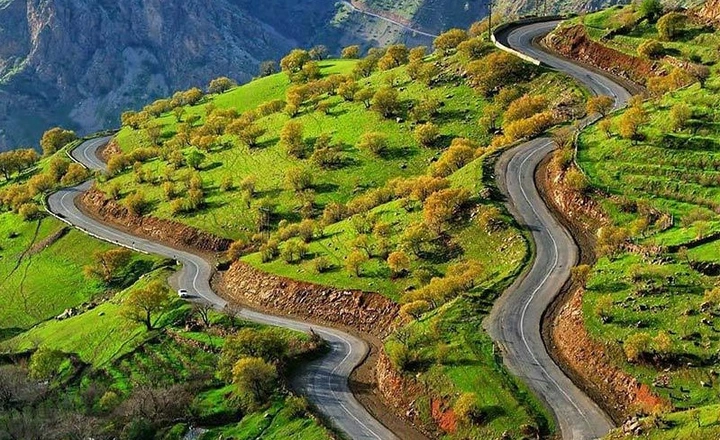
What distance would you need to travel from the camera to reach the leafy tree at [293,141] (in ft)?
450

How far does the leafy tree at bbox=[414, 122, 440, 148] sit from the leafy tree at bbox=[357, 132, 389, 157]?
676cm

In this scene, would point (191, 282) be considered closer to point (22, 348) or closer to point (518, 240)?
point (22, 348)

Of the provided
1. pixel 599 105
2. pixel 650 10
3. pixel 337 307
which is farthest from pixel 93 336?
pixel 650 10

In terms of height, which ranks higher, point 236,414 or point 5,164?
point 236,414

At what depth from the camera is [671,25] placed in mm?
124688

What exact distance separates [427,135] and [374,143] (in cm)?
1046

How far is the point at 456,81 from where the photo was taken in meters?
143

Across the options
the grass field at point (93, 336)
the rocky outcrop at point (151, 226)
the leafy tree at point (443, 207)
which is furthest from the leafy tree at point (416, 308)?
the rocky outcrop at point (151, 226)

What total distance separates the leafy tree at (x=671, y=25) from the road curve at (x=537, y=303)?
1896 cm

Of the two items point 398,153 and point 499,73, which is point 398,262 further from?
point 499,73

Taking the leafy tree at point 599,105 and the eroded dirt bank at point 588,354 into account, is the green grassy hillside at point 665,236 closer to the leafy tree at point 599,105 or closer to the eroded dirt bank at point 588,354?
the eroded dirt bank at point 588,354

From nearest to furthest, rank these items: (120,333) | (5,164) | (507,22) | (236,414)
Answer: (236,414) → (120,333) → (507,22) → (5,164)

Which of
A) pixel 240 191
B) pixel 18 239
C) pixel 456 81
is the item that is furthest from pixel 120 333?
pixel 456 81

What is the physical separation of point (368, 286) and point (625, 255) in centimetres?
3201
